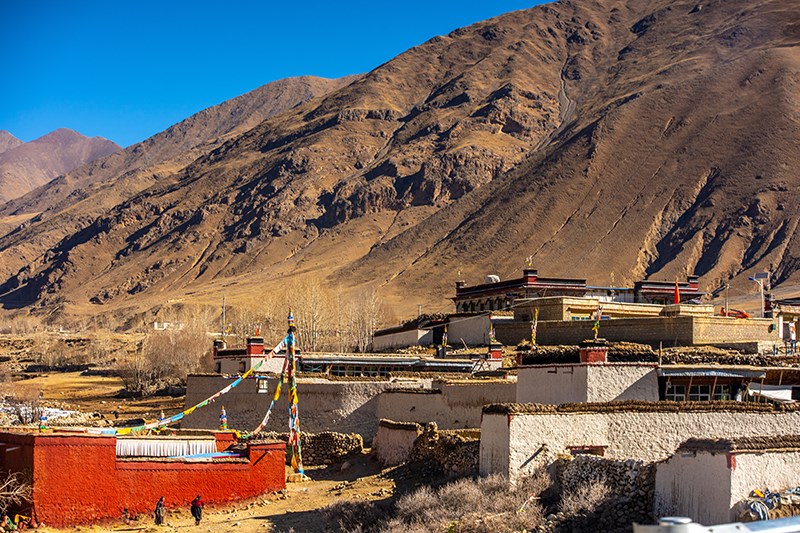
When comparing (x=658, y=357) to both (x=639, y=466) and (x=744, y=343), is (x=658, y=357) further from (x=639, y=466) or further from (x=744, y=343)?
(x=744, y=343)

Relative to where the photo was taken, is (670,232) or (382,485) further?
(670,232)

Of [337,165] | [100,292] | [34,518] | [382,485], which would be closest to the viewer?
[34,518]

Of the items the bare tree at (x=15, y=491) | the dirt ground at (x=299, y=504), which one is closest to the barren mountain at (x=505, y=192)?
the dirt ground at (x=299, y=504)

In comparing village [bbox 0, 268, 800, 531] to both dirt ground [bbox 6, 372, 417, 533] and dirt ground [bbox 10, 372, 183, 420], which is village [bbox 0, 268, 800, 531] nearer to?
dirt ground [bbox 6, 372, 417, 533]

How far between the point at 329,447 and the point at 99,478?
7884 millimetres

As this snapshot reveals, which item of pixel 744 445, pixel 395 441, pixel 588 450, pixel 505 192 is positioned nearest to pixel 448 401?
pixel 395 441

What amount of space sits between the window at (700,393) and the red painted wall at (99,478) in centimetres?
891

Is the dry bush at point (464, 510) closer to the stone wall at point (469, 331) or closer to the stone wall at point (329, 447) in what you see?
the stone wall at point (329, 447)

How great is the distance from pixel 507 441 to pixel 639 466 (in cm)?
234

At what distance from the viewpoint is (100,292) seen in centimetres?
16238

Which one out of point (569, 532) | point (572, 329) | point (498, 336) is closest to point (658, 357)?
point (569, 532)

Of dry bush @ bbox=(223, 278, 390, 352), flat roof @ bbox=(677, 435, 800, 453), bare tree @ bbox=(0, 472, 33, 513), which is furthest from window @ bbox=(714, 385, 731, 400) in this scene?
dry bush @ bbox=(223, 278, 390, 352)

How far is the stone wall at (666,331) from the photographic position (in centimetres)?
3453

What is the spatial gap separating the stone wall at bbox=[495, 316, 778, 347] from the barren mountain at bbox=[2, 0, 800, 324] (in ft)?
250
